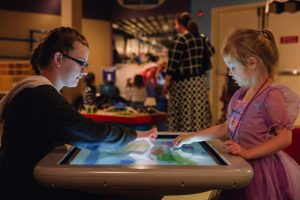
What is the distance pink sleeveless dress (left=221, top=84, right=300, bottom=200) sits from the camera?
1486 millimetres

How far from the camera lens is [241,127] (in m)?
1.60

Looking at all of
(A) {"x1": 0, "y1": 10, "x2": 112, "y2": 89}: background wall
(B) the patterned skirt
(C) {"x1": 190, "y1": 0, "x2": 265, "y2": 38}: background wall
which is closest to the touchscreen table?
(B) the patterned skirt

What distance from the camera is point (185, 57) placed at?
4086 millimetres

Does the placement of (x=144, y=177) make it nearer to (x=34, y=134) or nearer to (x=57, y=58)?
(x=34, y=134)

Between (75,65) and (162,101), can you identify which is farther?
(162,101)

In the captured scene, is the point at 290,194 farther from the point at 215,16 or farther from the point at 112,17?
the point at 112,17

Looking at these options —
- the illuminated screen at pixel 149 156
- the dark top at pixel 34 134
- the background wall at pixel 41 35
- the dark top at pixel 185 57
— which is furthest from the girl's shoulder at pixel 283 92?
the background wall at pixel 41 35

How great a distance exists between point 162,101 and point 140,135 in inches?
139

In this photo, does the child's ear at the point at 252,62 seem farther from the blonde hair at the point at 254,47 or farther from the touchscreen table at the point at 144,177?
the touchscreen table at the point at 144,177

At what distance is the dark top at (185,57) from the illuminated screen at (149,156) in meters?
2.24

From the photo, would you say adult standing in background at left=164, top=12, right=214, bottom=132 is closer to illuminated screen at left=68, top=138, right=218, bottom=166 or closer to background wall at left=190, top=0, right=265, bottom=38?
illuminated screen at left=68, top=138, right=218, bottom=166

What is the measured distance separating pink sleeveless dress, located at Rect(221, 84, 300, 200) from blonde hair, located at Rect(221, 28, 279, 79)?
4.2 inches

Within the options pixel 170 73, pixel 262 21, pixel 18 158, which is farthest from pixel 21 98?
pixel 262 21

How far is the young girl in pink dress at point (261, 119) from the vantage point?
1484mm
